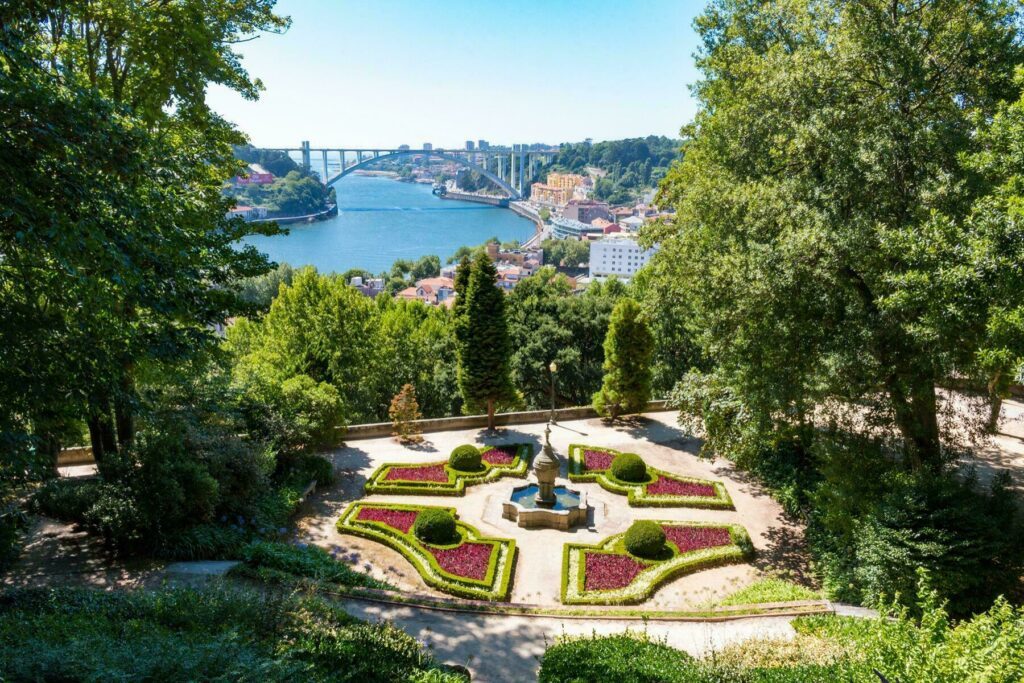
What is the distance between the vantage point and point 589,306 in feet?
104

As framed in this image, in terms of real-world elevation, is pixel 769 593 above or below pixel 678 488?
above

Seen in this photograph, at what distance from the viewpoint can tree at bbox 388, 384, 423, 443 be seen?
72.6ft

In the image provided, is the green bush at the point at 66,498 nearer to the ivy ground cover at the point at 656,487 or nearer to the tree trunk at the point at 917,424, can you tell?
the ivy ground cover at the point at 656,487

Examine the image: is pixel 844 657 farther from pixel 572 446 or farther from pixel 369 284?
pixel 369 284

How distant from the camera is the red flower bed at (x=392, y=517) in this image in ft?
53.3

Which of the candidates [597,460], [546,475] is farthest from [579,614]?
[597,460]

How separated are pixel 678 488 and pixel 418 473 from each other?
7.43 m

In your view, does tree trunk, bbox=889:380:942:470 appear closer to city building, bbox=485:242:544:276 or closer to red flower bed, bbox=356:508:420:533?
red flower bed, bbox=356:508:420:533

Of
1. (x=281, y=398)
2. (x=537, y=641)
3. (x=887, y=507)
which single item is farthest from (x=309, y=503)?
(x=887, y=507)

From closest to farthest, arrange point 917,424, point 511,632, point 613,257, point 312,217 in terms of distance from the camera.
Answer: point 511,632 < point 917,424 < point 613,257 < point 312,217

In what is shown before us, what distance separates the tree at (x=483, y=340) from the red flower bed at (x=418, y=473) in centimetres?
359

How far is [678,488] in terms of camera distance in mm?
18516

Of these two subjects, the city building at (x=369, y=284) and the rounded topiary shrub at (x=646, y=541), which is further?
the city building at (x=369, y=284)

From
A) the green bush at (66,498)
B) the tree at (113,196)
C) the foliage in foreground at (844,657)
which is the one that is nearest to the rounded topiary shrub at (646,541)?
the foliage in foreground at (844,657)
